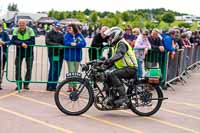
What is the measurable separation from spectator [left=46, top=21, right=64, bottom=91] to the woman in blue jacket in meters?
0.17

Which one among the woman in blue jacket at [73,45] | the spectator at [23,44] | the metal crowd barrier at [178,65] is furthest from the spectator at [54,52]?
the metal crowd barrier at [178,65]

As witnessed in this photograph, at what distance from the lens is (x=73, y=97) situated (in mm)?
9203

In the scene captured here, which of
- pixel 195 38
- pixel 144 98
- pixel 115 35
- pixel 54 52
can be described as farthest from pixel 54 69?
pixel 195 38

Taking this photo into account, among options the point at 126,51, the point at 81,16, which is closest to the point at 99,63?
the point at 126,51

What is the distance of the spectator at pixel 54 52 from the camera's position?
12.0 m

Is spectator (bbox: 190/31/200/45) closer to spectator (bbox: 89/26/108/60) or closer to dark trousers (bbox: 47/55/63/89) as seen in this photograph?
spectator (bbox: 89/26/108/60)

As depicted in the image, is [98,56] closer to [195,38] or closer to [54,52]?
[54,52]

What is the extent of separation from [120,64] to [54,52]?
3166 mm

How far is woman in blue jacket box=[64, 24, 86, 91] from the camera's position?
1187 cm

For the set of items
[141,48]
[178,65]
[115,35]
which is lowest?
[178,65]

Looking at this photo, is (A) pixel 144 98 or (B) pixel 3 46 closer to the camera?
(A) pixel 144 98

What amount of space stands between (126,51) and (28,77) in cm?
376

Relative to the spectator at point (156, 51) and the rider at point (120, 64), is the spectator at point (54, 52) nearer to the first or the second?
the spectator at point (156, 51)

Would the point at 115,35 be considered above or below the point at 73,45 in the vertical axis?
above
